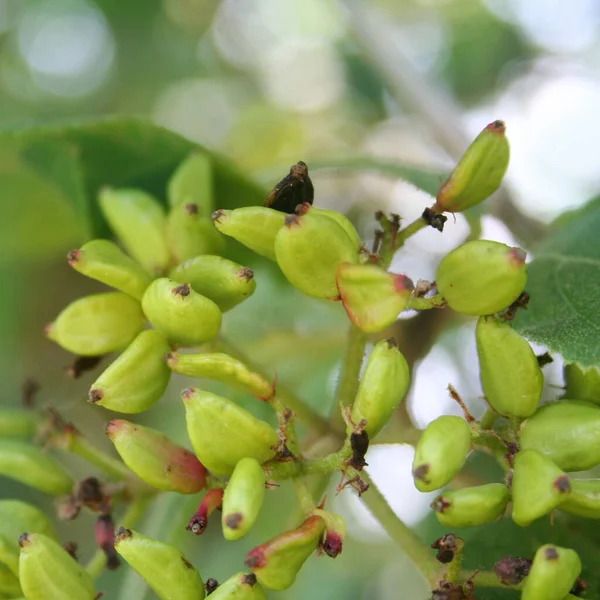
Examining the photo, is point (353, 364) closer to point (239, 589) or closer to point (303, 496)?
point (303, 496)

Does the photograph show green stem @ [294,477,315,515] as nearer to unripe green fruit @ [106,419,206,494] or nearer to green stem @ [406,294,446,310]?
unripe green fruit @ [106,419,206,494]

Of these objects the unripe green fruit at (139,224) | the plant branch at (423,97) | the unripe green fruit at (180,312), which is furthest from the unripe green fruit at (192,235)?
the plant branch at (423,97)

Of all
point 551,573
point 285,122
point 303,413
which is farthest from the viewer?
point 285,122

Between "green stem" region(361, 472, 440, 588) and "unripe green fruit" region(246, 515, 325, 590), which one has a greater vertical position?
"unripe green fruit" region(246, 515, 325, 590)

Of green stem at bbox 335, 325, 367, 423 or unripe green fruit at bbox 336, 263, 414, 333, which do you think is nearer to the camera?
unripe green fruit at bbox 336, 263, 414, 333

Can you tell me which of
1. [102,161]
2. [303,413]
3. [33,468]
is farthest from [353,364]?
[102,161]

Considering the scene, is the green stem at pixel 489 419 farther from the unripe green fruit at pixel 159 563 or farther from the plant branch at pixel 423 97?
the plant branch at pixel 423 97

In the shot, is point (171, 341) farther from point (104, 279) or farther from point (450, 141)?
point (450, 141)

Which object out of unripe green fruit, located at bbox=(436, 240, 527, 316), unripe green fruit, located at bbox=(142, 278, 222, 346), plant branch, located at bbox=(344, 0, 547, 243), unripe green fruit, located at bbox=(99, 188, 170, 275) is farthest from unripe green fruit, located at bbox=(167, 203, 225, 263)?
plant branch, located at bbox=(344, 0, 547, 243)
